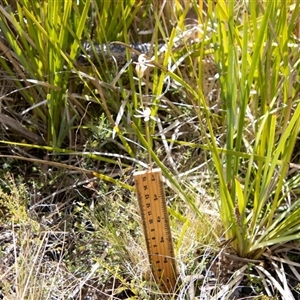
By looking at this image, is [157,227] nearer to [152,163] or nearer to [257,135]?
[152,163]

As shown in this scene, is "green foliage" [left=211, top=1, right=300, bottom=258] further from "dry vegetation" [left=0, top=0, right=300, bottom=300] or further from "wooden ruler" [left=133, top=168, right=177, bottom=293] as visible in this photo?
"wooden ruler" [left=133, top=168, right=177, bottom=293]

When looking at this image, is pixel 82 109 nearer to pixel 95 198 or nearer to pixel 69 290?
pixel 95 198

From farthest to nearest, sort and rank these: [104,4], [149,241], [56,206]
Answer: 1. [104,4]
2. [56,206]
3. [149,241]

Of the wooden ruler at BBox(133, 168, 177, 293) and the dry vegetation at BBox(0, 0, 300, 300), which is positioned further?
the dry vegetation at BBox(0, 0, 300, 300)

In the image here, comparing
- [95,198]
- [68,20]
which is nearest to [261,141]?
[95,198]

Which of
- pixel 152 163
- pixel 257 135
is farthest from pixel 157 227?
pixel 257 135

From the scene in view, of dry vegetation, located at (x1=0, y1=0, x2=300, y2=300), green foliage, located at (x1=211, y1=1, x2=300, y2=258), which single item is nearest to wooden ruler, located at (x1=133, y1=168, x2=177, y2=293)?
dry vegetation, located at (x1=0, y1=0, x2=300, y2=300)

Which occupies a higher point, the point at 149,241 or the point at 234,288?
the point at 149,241

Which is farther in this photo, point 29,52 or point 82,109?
point 82,109
